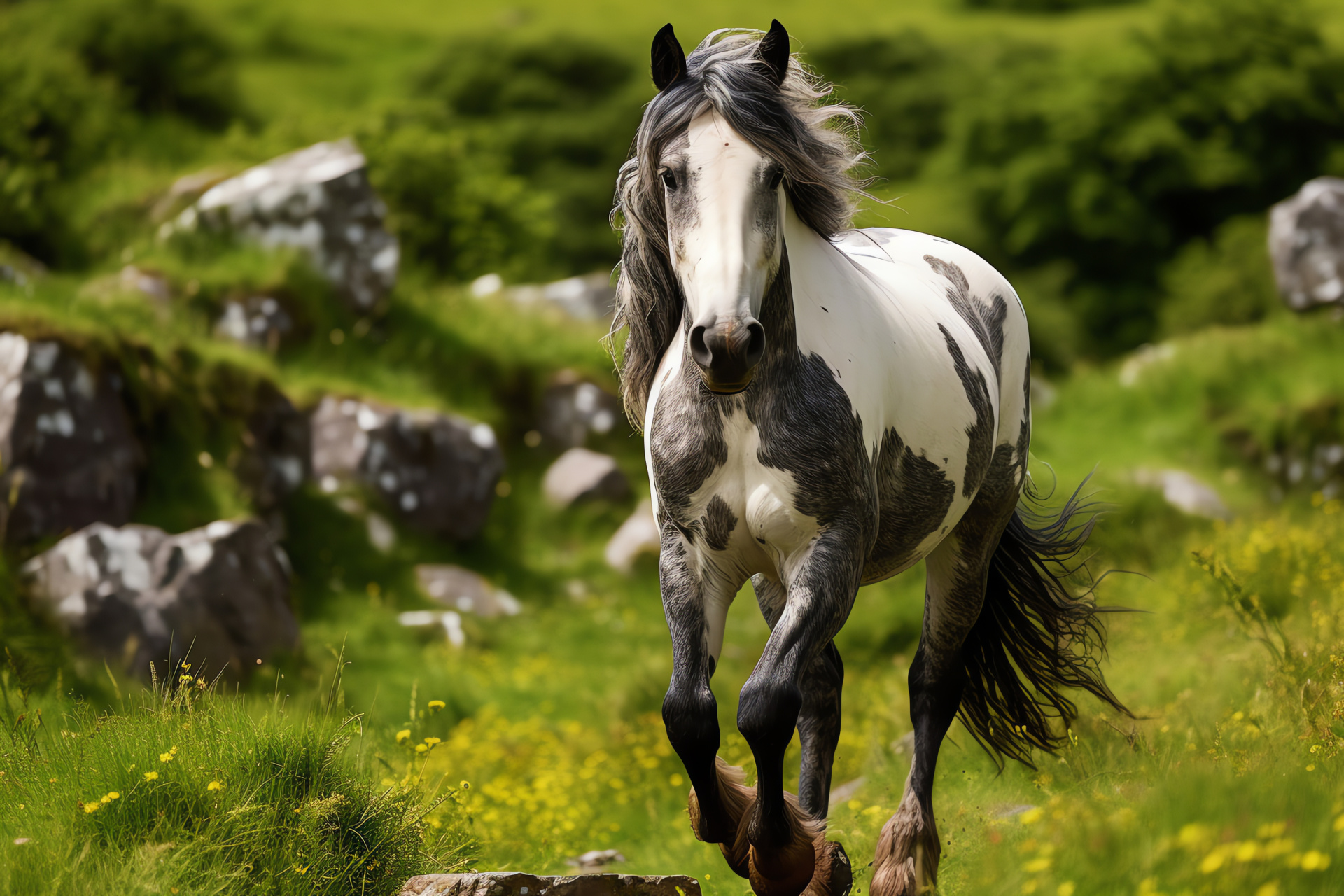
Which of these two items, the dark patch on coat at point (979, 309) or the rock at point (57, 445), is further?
the rock at point (57, 445)

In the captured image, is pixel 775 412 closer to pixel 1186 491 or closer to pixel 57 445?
pixel 57 445

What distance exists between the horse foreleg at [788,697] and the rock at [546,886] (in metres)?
0.44

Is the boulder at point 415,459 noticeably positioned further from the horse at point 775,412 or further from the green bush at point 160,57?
the green bush at point 160,57

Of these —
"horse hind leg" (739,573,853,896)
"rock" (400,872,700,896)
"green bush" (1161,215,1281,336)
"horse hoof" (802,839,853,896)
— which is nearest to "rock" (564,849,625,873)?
"horse hind leg" (739,573,853,896)

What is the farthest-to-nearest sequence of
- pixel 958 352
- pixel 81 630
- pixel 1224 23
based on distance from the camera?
pixel 1224 23 < pixel 81 630 < pixel 958 352

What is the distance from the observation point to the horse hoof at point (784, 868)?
290 centimetres

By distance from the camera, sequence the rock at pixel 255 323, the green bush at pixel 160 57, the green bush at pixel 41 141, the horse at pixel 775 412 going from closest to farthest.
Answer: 1. the horse at pixel 775 412
2. the rock at pixel 255 323
3. the green bush at pixel 41 141
4. the green bush at pixel 160 57

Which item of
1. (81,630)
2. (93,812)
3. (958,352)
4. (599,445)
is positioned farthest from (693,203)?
(599,445)

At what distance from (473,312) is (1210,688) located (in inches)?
366

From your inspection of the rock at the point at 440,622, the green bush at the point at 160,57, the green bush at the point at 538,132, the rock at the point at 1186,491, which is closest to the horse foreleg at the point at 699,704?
the rock at the point at 440,622

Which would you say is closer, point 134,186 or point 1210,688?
point 1210,688

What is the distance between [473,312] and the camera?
12914 millimetres

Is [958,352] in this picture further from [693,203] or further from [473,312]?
[473,312]

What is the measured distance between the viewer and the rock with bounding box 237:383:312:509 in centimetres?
924
